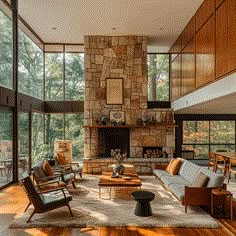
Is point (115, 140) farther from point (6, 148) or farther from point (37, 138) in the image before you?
point (6, 148)

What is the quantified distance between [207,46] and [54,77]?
6.92 m

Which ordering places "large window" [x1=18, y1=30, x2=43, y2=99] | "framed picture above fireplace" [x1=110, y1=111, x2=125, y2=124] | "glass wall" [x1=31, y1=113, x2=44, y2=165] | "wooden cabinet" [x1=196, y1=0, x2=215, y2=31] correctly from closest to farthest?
"wooden cabinet" [x1=196, y1=0, x2=215, y2=31], "large window" [x1=18, y1=30, x2=43, y2=99], "glass wall" [x1=31, y1=113, x2=44, y2=165], "framed picture above fireplace" [x1=110, y1=111, x2=125, y2=124]

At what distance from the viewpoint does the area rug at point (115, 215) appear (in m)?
5.16

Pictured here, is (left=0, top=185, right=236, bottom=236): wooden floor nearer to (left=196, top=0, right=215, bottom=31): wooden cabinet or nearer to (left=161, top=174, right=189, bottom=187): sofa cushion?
(left=161, top=174, right=189, bottom=187): sofa cushion

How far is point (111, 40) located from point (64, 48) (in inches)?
85.6

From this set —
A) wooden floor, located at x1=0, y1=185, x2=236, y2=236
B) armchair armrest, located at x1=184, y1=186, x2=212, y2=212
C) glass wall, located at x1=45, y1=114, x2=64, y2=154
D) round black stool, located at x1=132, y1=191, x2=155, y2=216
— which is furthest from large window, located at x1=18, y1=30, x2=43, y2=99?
armchair armrest, located at x1=184, y1=186, x2=212, y2=212

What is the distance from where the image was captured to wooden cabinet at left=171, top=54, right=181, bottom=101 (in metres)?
10.8

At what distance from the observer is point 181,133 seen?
1298 centimetres

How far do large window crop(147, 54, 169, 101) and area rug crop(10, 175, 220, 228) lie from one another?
20.2 ft

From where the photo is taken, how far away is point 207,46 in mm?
7191

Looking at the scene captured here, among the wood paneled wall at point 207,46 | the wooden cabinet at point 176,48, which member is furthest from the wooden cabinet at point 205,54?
the wooden cabinet at point 176,48

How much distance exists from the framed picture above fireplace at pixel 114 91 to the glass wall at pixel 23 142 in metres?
2.90

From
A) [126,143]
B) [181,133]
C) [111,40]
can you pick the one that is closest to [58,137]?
[126,143]

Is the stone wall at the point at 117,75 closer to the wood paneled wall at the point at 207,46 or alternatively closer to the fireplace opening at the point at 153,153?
the fireplace opening at the point at 153,153
